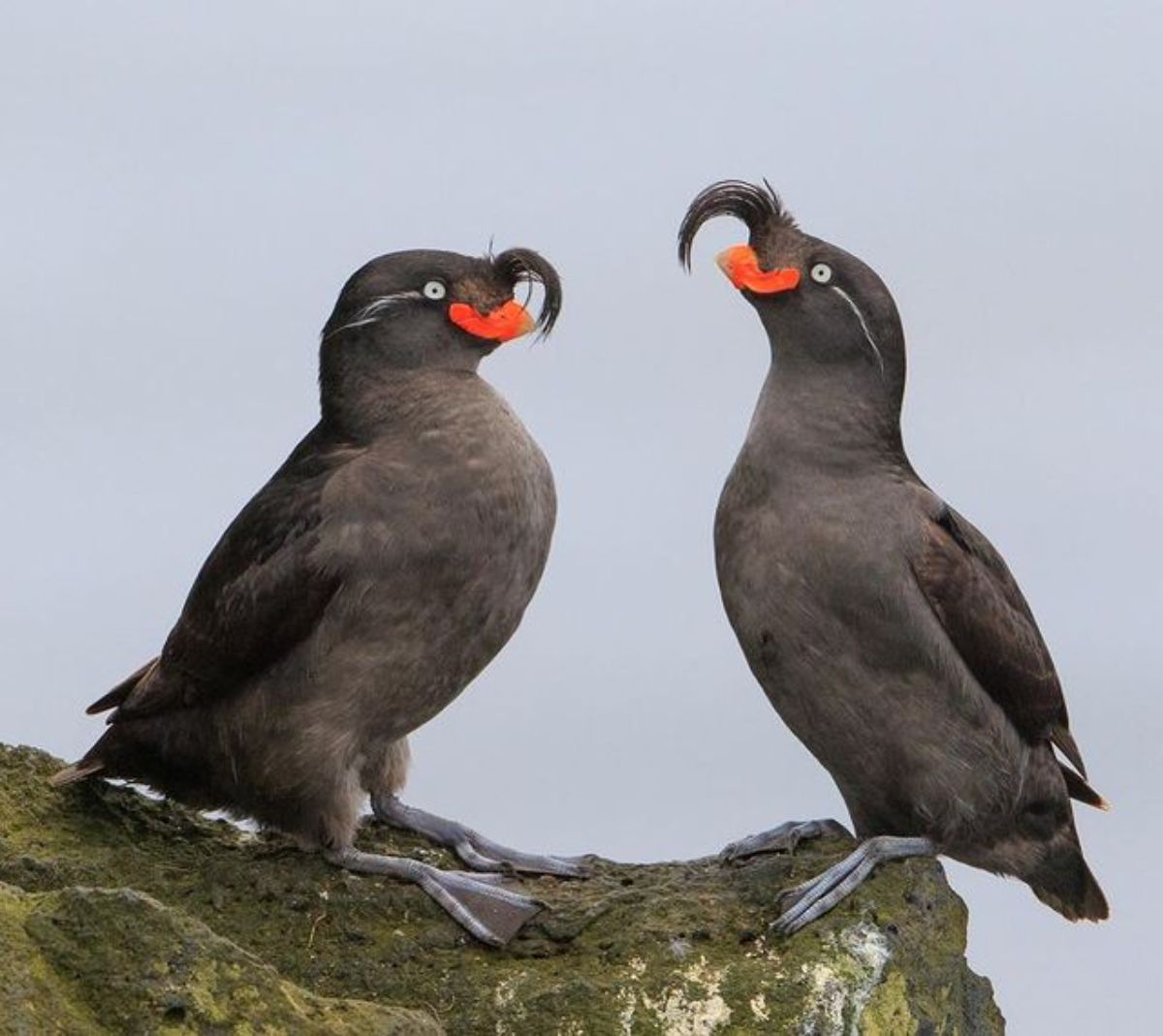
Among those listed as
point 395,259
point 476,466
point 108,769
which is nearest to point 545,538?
point 476,466

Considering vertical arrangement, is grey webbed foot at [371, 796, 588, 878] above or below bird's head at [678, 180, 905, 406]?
below

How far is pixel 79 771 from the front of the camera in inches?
304

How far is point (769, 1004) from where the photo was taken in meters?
6.73

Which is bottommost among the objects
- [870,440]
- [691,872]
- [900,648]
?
[691,872]

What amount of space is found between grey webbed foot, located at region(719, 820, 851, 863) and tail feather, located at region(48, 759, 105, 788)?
1.88 meters

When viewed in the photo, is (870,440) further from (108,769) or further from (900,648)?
(108,769)

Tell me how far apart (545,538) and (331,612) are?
27.1 inches

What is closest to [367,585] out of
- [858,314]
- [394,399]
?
[394,399]

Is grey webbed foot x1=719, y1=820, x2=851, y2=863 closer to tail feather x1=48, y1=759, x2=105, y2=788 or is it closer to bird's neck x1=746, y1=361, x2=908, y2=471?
bird's neck x1=746, y1=361, x2=908, y2=471

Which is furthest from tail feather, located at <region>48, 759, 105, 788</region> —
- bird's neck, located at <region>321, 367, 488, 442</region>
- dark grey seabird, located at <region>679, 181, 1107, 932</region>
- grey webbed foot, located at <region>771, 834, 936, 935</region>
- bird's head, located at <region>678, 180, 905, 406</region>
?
bird's head, located at <region>678, 180, 905, 406</region>

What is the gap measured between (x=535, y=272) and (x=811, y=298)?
0.83 metres

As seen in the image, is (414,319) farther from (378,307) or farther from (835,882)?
(835,882)

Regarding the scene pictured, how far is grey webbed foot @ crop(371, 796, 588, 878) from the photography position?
7832mm

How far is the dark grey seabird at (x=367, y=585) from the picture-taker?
7.36 m
